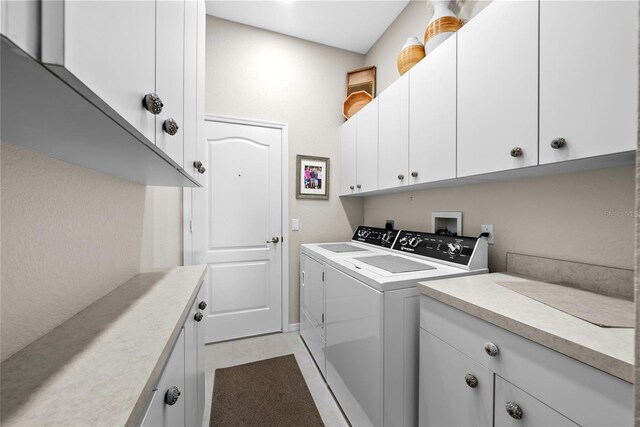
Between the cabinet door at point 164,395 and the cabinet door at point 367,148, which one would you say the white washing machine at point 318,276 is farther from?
the cabinet door at point 164,395

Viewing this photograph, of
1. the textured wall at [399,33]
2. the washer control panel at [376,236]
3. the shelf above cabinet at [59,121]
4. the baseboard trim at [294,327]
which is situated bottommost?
the baseboard trim at [294,327]

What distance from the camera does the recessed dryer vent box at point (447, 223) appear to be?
1.63m

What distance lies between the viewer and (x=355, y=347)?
1.32m

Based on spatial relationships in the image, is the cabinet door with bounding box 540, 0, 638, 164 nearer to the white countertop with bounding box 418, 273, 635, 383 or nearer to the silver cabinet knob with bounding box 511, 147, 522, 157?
the silver cabinet knob with bounding box 511, 147, 522, 157

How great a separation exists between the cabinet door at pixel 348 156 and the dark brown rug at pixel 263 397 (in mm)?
1667

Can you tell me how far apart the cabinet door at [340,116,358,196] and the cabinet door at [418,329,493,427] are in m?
1.56

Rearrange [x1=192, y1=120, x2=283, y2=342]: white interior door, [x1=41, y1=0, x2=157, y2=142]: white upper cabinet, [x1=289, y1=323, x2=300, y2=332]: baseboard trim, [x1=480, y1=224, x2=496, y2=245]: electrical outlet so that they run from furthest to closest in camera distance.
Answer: [x1=289, y1=323, x2=300, y2=332]: baseboard trim, [x1=192, y1=120, x2=283, y2=342]: white interior door, [x1=480, y1=224, x2=496, y2=245]: electrical outlet, [x1=41, y1=0, x2=157, y2=142]: white upper cabinet

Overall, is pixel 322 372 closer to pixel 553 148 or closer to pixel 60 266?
pixel 60 266

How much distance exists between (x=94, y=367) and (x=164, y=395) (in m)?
0.18

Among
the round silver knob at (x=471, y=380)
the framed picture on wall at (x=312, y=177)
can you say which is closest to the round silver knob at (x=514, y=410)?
the round silver knob at (x=471, y=380)

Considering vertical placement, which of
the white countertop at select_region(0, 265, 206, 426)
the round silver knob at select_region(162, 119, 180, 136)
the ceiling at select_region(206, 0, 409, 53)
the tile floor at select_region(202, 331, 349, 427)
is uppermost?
the ceiling at select_region(206, 0, 409, 53)

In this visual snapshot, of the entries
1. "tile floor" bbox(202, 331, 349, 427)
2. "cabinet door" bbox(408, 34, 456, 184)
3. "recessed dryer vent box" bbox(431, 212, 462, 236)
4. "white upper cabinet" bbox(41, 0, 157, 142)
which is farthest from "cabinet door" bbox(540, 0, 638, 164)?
"tile floor" bbox(202, 331, 349, 427)

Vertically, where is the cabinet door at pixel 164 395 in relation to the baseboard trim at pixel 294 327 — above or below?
above

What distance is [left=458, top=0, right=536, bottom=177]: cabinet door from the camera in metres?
0.96
